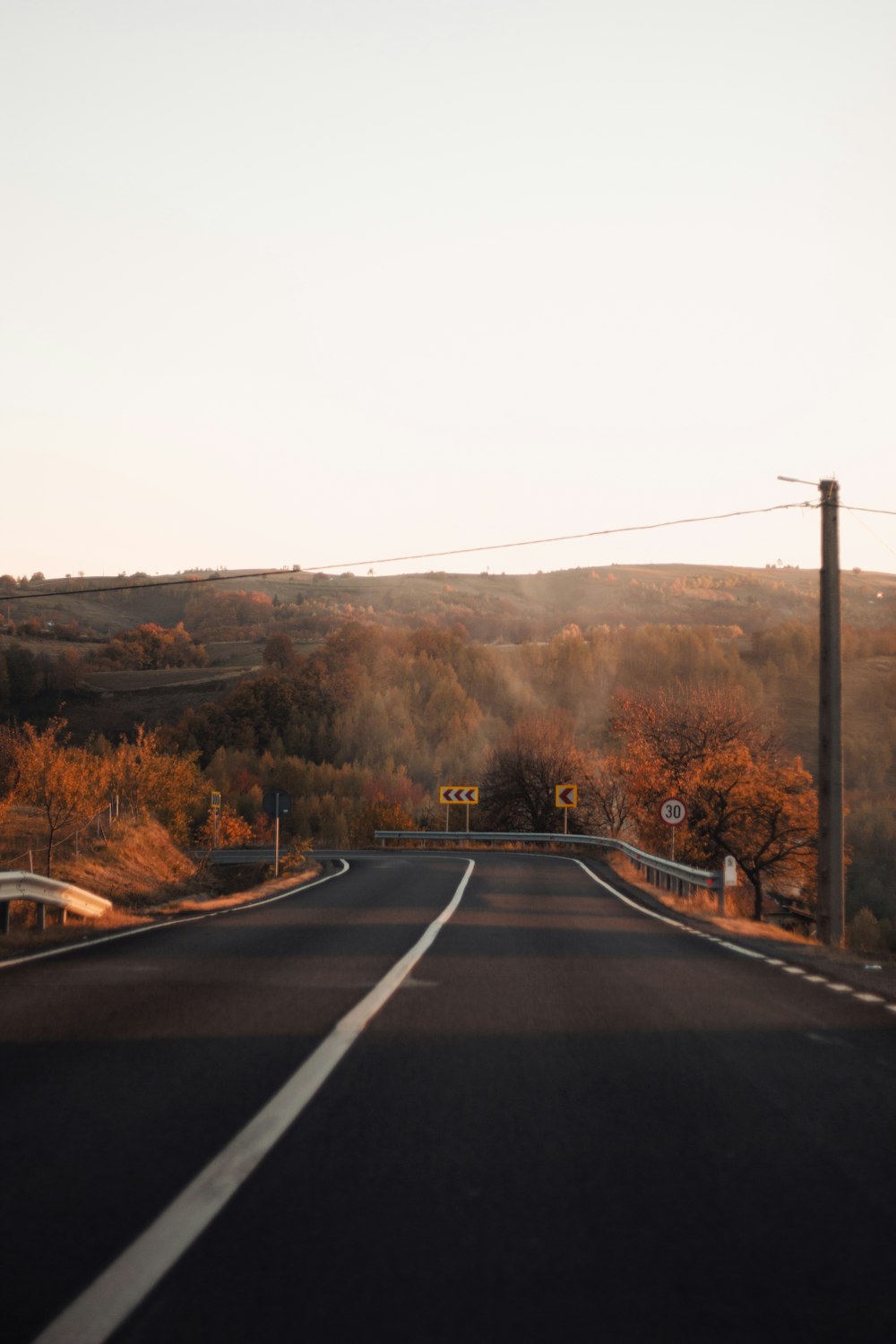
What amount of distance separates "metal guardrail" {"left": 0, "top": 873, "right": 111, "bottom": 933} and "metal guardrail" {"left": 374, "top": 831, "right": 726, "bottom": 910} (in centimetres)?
1102

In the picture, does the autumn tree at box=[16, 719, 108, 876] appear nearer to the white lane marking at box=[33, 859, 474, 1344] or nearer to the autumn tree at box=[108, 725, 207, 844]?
the autumn tree at box=[108, 725, 207, 844]

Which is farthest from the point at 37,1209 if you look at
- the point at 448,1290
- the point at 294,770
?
the point at 294,770

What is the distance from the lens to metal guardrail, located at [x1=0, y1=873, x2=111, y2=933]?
13.9 meters

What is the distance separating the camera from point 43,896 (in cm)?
1513

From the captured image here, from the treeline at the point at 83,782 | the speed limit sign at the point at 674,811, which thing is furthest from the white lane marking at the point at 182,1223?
the speed limit sign at the point at 674,811

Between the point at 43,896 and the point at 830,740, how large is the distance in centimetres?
1350

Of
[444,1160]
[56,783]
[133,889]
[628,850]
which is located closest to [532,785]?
[628,850]

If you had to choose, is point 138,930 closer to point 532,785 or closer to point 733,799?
point 733,799

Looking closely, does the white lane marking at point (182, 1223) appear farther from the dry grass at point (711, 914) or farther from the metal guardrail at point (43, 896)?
the dry grass at point (711, 914)

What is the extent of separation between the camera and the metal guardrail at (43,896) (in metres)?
13.9

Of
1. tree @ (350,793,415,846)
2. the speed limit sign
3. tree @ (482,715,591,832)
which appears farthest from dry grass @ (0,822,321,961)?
tree @ (482,715,591,832)

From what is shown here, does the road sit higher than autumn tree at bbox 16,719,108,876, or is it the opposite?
the road

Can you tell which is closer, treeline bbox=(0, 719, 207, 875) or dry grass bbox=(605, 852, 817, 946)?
dry grass bbox=(605, 852, 817, 946)

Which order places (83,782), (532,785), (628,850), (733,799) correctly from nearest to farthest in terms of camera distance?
(83,782)
(628,850)
(733,799)
(532,785)
